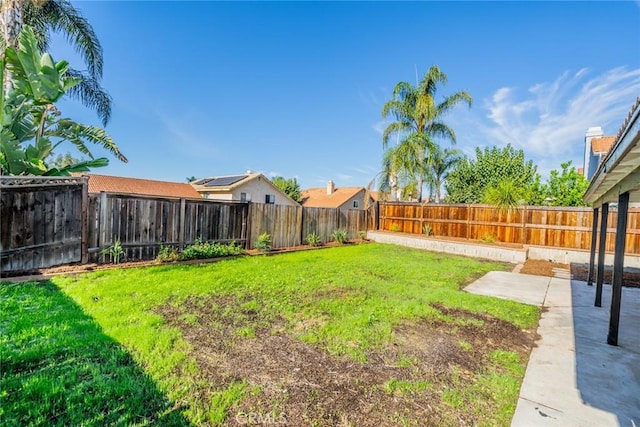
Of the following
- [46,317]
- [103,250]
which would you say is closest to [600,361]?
[46,317]

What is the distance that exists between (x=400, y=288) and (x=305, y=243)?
635 centimetres

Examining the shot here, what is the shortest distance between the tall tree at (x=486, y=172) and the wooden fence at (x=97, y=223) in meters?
16.0

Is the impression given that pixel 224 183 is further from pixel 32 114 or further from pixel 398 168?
pixel 32 114

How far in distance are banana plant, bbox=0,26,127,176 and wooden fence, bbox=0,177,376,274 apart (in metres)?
0.90

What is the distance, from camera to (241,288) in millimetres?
5270

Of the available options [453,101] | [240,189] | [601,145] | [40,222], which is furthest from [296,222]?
[601,145]

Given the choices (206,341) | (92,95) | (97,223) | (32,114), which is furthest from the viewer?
(92,95)

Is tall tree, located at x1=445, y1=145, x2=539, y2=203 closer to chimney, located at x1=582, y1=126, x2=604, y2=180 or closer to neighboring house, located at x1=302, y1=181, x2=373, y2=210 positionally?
chimney, located at x1=582, y1=126, x2=604, y2=180

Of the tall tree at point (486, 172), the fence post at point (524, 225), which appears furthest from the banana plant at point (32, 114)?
the tall tree at point (486, 172)

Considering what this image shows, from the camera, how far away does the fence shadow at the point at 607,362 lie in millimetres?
2363

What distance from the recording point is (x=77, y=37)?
9.78 metres

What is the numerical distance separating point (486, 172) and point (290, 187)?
69.2 feet

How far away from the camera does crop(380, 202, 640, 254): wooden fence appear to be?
9844 millimetres

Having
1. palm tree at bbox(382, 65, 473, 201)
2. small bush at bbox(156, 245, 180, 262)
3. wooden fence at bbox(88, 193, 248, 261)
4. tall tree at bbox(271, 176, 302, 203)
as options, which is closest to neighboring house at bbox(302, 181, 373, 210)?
tall tree at bbox(271, 176, 302, 203)
